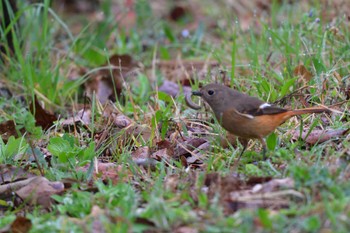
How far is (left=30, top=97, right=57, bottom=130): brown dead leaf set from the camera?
20.1ft

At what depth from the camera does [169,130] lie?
18.6 ft

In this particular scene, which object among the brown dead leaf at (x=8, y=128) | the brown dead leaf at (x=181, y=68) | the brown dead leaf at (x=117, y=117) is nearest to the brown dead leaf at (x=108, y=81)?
the brown dead leaf at (x=181, y=68)

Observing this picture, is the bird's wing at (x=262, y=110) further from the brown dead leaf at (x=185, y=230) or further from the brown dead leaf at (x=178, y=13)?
the brown dead leaf at (x=178, y=13)

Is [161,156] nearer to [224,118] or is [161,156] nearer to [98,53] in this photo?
[224,118]

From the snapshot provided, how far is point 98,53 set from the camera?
26.8ft

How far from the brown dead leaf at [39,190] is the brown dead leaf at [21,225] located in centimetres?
31

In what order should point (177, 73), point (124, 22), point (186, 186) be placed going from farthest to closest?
point (124, 22), point (177, 73), point (186, 186)

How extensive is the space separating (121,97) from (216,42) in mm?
2587

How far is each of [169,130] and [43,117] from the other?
49.9 inches

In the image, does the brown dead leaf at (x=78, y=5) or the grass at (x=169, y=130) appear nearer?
the grass at (x=169, y=130)

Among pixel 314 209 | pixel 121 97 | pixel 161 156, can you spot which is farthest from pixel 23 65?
pixel 314 209

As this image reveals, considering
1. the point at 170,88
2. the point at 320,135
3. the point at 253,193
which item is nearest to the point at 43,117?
the point at 170,88

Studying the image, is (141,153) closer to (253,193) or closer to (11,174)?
(11,174)

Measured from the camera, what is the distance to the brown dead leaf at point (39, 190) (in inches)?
166
